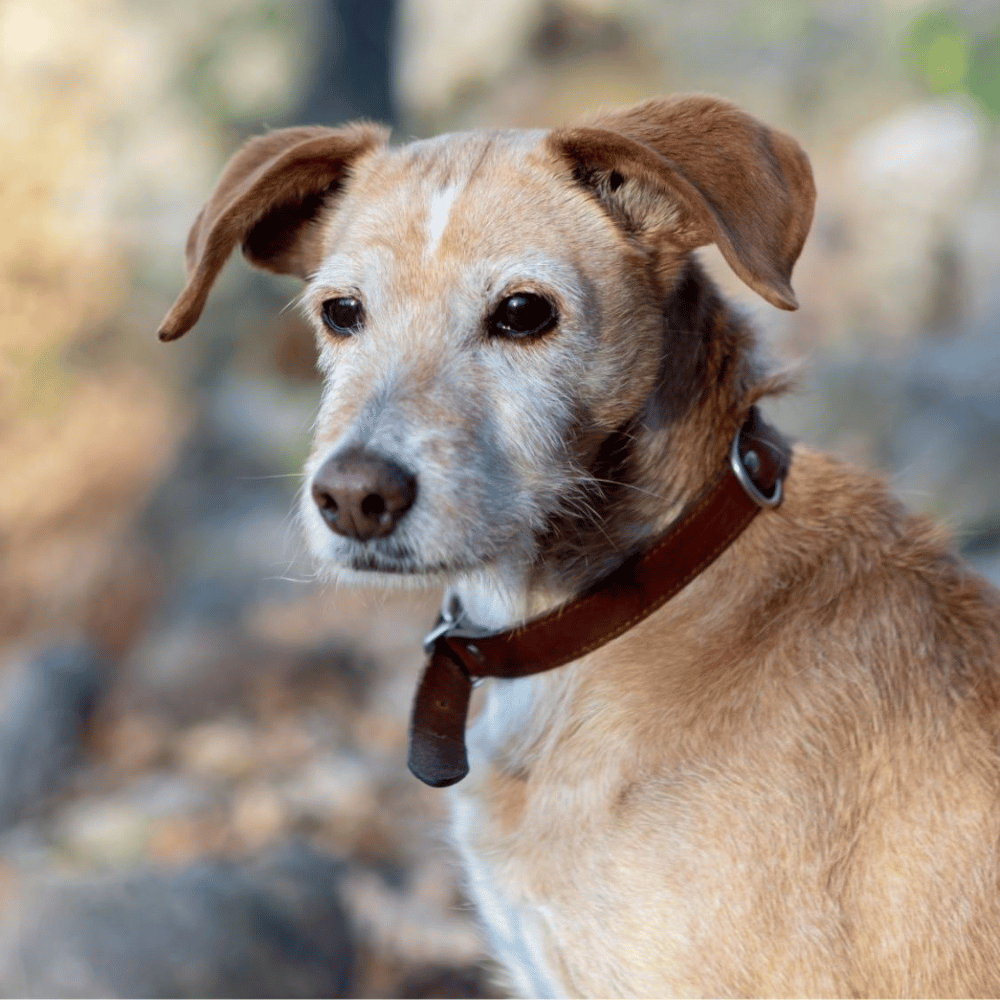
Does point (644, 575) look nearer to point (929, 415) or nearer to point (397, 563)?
point (397, 563)

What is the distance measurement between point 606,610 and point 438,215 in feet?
2.81

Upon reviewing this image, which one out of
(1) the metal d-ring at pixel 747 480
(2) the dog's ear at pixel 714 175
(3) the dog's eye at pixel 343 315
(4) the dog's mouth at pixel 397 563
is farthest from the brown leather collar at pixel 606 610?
(3) the dog's eye at pixel 343 315

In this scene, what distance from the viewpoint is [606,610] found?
2.38 meters

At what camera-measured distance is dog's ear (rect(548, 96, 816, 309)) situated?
84.3 inches

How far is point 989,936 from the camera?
6.96 ft

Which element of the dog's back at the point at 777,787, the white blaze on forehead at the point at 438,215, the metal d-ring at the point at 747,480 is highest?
the white blaze on forehead at the point at 438,215

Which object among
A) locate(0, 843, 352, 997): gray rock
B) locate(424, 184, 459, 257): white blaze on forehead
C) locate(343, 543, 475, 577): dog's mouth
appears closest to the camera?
locate(343, 543, 475, 577): dog's mouth

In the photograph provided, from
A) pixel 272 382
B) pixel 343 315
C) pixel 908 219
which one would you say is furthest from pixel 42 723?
pixel 908 219

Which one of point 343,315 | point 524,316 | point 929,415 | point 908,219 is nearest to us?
point 524,316

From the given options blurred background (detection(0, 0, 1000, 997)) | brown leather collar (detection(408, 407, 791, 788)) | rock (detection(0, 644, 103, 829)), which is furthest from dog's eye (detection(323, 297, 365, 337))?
rock (detection(0, 644, 103, 829))

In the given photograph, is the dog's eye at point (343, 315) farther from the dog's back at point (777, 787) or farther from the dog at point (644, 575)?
the dog's back at point (777, 787)

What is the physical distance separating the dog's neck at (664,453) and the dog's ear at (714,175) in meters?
0.20

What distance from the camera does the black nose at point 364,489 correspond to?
2.11 metres

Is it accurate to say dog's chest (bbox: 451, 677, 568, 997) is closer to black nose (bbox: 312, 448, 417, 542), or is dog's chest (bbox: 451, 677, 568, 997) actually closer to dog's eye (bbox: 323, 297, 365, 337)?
black nose (bbox: 312, 448, 417, 542)
